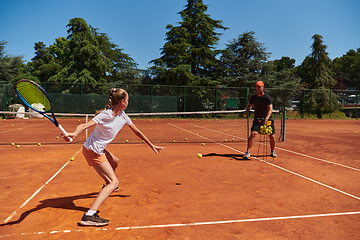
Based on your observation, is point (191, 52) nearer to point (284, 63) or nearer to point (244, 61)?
point (244, 61)

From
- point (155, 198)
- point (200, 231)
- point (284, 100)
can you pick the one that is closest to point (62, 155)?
point (155, 198)

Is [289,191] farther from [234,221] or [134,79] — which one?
[134,79]

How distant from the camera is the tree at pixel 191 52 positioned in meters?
26.4

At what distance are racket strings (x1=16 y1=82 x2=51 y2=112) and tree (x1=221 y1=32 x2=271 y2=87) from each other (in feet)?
81.8

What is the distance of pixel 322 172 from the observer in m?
5.18

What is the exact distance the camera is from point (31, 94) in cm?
348

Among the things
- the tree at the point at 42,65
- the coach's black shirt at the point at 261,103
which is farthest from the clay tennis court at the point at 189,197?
the tree at the point at 42,65

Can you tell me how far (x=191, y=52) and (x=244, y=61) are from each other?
5.90 metres

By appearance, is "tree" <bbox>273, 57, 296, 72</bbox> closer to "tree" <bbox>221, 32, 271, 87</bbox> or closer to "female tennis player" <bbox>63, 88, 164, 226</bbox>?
"tree" <bbox>221, 32, 271, 87</bbox>

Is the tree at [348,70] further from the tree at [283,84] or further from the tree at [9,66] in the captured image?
the tree at [9,66]

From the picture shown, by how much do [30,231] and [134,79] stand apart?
27458 mm

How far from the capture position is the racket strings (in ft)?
10.8

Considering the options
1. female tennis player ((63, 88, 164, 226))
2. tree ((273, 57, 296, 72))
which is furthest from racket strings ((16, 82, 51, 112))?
tree ((273, 57, 296, 72))

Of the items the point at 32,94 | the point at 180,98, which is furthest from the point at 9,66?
the point at 32,94
